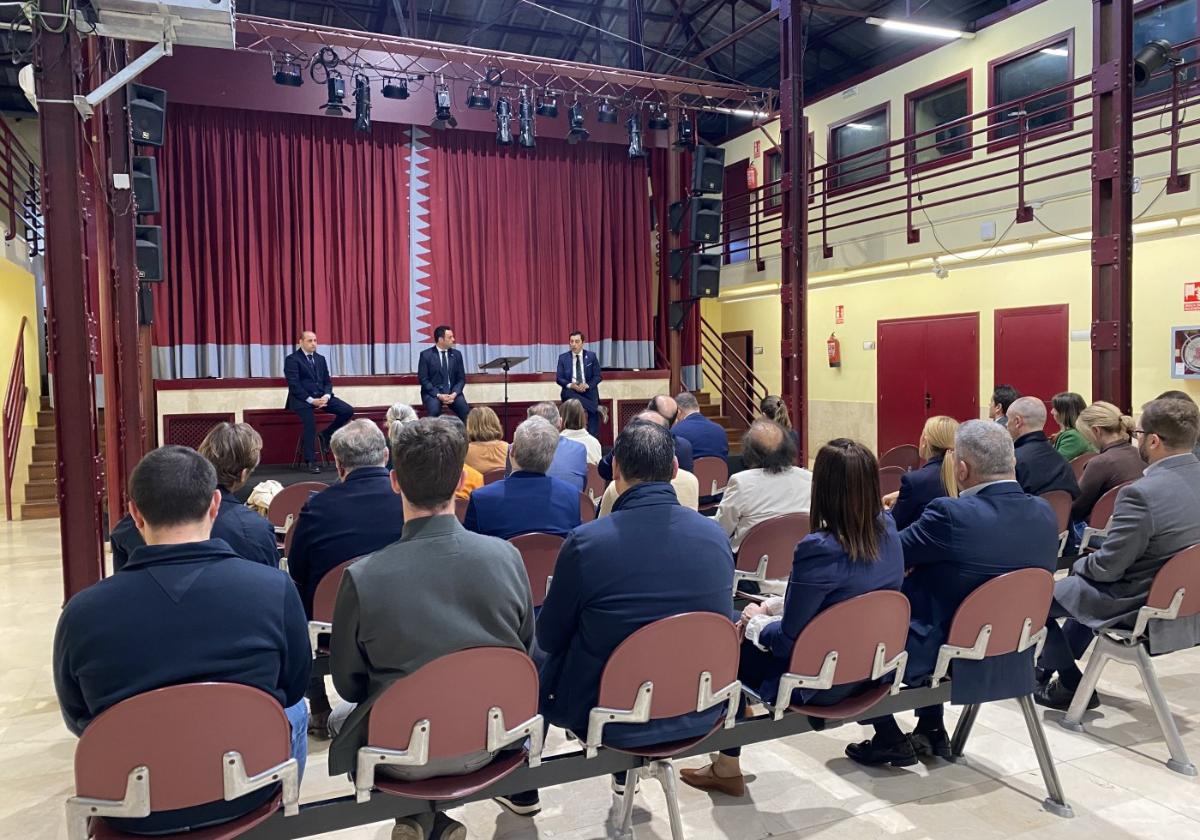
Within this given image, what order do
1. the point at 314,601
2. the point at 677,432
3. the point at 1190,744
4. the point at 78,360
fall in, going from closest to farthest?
the point at 314,601 → the point at 1190,744 → the point at 78,360 → the point at 677,432

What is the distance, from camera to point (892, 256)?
32.9 feet

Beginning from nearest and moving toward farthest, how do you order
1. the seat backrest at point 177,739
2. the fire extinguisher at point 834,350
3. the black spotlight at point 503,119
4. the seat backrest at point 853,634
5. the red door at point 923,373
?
the seat backrest at point 177,739
the seat backrest at point 853,634
the black spotlight at point 503,119
the red door at point 923,373
the fire extinguisher at point 834,350

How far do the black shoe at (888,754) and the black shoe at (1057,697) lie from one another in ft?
2.42

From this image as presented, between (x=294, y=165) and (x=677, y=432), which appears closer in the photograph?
(x=677, y=432)

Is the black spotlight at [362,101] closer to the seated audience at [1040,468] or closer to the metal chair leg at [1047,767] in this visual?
the seated audience at [1040,468]

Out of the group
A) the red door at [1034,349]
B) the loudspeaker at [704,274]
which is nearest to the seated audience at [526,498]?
the loudspeaker at [704,274]

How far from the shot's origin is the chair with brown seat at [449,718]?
174 centimetres

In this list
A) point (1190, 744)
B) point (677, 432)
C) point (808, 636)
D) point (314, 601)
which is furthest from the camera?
point (677, 432)

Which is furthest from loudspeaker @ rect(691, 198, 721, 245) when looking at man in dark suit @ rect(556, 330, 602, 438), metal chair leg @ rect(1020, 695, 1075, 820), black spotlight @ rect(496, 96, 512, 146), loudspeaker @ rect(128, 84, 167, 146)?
metal chair leg @ rect(1020, 695, 1075, 820)

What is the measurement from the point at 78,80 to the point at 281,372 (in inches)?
231

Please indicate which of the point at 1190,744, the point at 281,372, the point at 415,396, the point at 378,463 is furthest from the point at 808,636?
the point at 281,372

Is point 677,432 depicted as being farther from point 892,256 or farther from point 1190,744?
point 892,256

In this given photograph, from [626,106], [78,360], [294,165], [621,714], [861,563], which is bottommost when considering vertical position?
[621,714]

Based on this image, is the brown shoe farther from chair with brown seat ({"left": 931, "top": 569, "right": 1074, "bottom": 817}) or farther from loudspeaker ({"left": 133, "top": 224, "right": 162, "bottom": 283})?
loudspeaker ({"left": 133, "top": 224, "right": 162, "bottom": 283})
